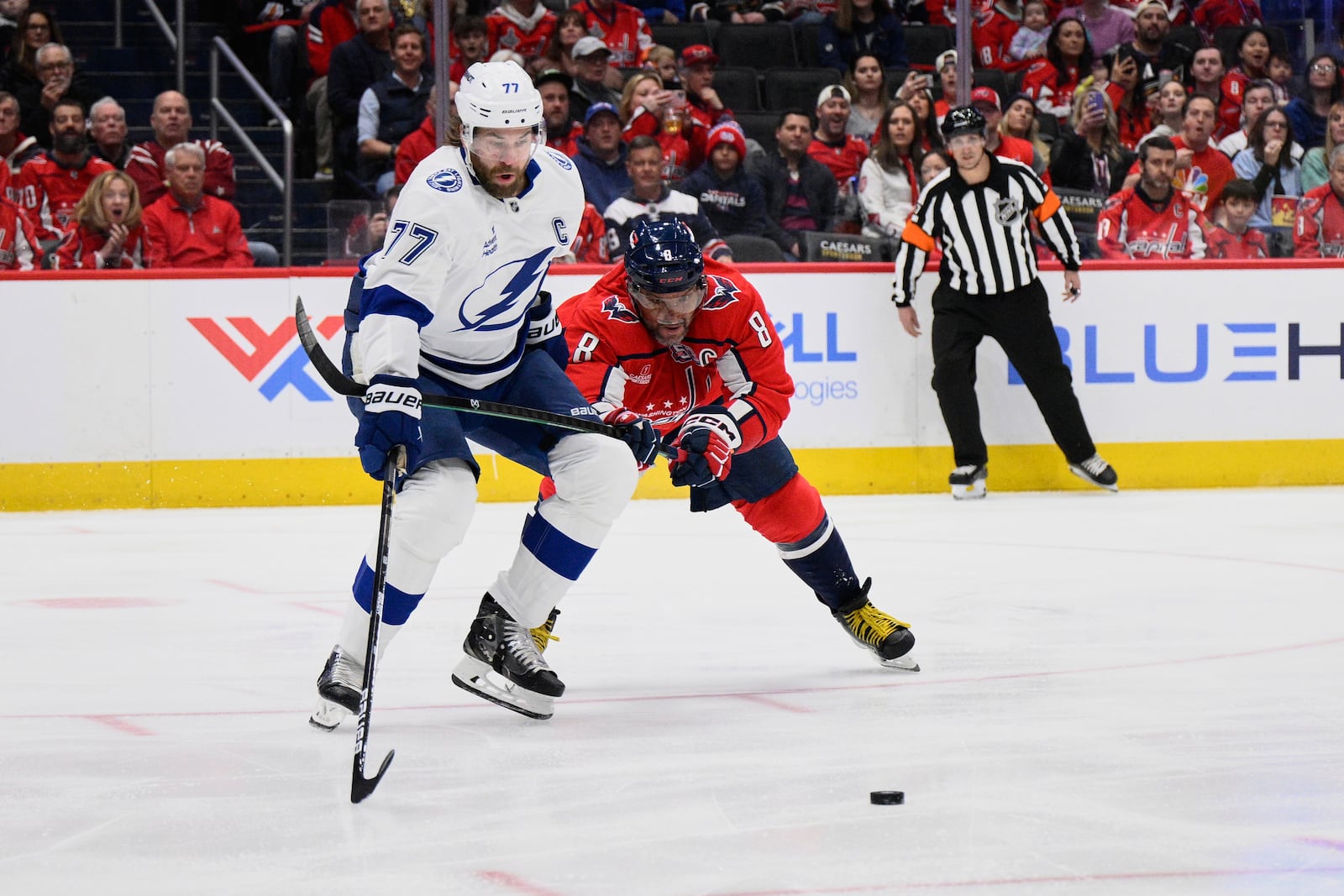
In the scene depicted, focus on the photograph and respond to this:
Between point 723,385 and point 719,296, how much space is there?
0.22 metres

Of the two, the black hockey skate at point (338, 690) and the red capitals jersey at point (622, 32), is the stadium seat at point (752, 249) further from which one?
the black hockey skate at point (338, 690)

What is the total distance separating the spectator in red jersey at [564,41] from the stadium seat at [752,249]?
1.65 m

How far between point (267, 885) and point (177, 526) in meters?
4.60

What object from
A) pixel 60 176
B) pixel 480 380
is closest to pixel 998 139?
pixel 60 176

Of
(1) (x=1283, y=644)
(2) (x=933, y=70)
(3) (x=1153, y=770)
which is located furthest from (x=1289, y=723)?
(2) (x=933, y=70)

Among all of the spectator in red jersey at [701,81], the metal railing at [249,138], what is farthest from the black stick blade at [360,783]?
the spectator in red jersey at [701,81]

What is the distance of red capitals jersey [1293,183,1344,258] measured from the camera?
A: 24.9 ft

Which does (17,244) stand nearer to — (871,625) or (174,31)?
(174,31)

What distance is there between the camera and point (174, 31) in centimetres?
898

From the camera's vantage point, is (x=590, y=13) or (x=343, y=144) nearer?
(x=343, y=144)

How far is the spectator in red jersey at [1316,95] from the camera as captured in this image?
27.7ft

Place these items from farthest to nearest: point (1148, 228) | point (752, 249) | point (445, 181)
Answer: point (1148, 228) < point (752, 249) < point (445, 181)

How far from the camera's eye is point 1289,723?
295 cm

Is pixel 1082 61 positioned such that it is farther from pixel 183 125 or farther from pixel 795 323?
pixel 183 125
